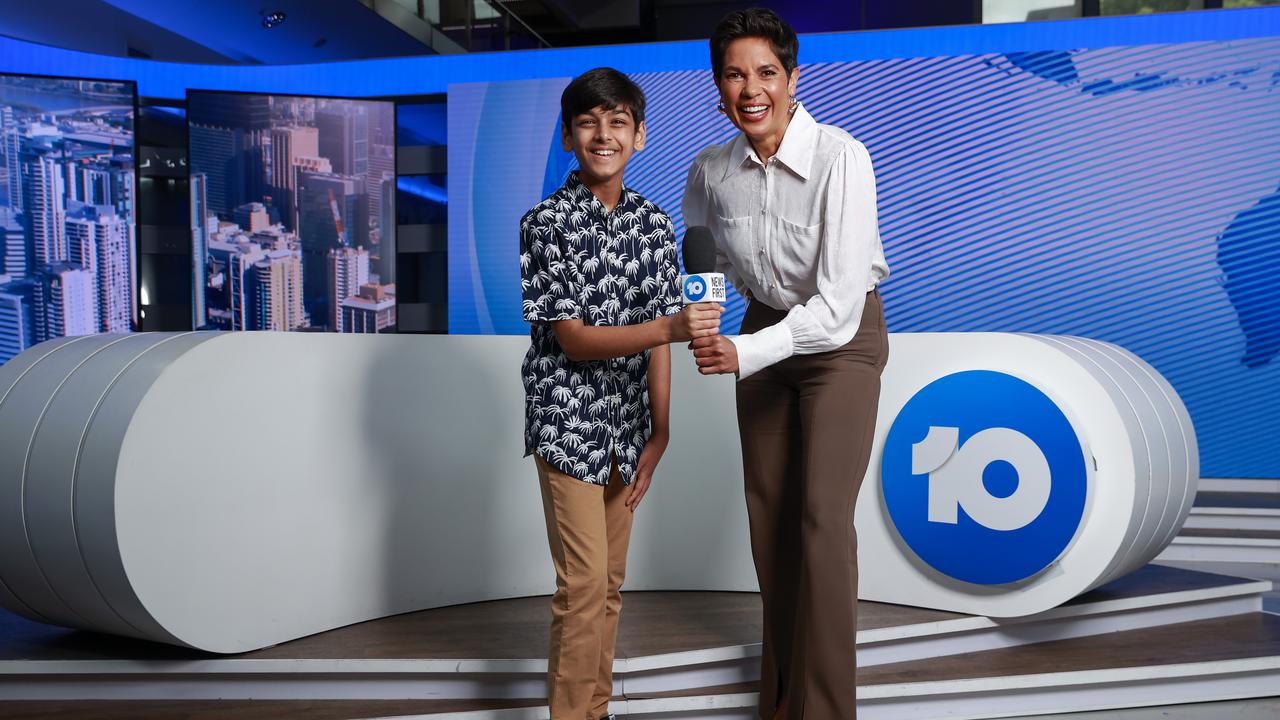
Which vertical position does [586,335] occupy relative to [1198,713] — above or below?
above

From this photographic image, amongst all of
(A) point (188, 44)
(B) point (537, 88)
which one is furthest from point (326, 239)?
(A) point (188, 44)

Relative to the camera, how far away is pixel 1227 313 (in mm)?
5383

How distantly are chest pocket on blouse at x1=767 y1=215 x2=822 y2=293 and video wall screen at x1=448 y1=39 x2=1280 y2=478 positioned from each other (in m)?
3.67

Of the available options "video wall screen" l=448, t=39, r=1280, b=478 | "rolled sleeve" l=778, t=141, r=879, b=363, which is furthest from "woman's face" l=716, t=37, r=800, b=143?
"video wall screen" l=448, t=39, r=1280, b=478

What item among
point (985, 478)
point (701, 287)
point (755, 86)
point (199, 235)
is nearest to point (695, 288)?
point (701, 287)

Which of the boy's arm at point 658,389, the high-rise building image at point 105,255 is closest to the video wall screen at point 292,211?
the high-rise building image at point 105,255

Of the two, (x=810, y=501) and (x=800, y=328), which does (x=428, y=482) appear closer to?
(x=810, y=501)

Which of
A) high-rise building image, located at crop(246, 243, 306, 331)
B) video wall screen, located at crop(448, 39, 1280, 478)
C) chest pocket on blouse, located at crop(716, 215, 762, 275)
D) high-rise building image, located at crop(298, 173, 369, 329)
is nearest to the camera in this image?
chest pocket on blouse, located at crop(716, 215, 762, 275)

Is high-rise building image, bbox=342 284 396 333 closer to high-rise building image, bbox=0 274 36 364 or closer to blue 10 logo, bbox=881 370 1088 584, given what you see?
high-rise building image, bbox=0 274 36 364

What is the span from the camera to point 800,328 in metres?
1.87

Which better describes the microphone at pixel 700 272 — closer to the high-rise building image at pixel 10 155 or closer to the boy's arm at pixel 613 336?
the boy's arm at pixel 613 336

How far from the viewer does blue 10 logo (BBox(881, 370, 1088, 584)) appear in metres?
2.70

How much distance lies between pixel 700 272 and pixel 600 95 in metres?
0.42

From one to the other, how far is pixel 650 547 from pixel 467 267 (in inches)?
129
